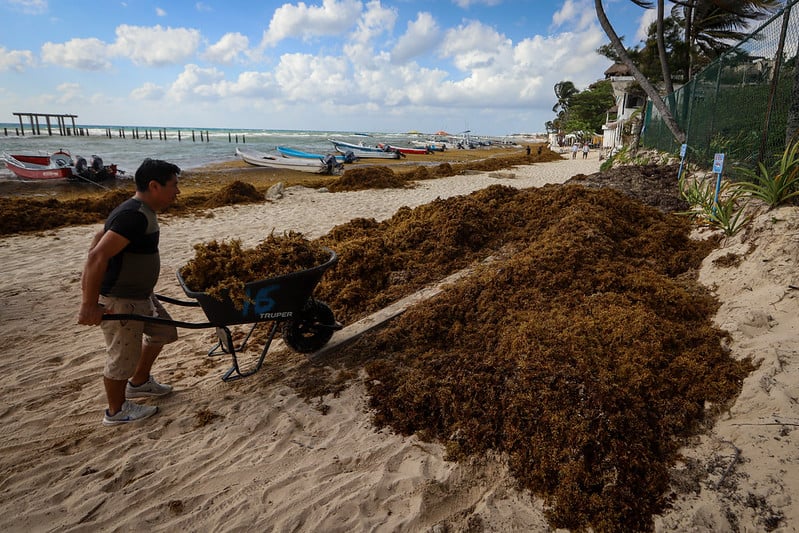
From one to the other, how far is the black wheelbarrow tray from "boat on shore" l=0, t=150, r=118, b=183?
17.4 metres

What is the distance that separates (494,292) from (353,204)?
7.47 metres

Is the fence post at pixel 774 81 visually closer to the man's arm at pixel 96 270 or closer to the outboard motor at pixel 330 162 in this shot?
the man's arm at pixel 96 270

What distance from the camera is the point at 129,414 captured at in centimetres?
268

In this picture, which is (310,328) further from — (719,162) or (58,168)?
(58,168)

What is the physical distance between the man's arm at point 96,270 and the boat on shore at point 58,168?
57.9 ft

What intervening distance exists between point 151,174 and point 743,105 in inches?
295

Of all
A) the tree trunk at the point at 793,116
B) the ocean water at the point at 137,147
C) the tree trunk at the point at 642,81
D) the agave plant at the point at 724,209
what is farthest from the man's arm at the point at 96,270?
the ocean water at the point at 137,147

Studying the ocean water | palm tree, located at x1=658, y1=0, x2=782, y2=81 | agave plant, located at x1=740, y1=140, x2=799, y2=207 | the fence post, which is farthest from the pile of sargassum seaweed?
the ocean water

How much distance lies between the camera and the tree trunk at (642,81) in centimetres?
1007

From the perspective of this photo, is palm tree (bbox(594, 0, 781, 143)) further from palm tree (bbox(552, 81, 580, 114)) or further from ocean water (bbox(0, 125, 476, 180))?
palm tree (bbox(552, 81, 580, 114))

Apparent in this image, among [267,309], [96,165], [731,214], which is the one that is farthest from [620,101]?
[267,309]

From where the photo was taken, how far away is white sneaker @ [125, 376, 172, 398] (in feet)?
9.62

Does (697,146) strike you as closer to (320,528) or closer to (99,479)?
(320,528)

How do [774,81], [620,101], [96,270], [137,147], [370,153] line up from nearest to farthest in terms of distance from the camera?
[96,270] < [774,81] < [370,153] < [620,101] < [137,147]
